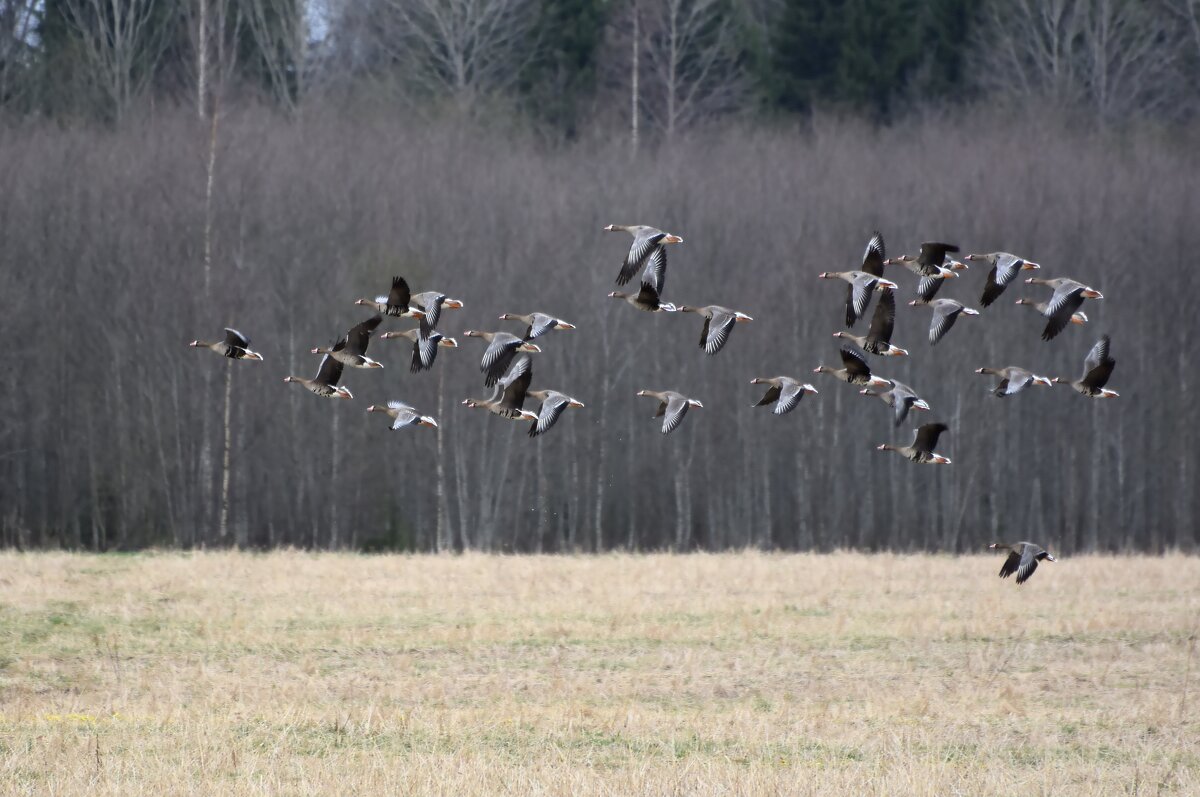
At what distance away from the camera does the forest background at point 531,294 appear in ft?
119

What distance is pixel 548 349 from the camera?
127ft

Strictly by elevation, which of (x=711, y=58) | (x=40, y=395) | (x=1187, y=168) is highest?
(x=711, y=58)

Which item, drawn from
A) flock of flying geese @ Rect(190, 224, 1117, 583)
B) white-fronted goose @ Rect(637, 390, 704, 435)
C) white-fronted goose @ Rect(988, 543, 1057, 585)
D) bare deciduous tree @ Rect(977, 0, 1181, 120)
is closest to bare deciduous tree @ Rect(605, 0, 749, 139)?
bare deciduous tree @ Rect(977, 0, 1181, 120)

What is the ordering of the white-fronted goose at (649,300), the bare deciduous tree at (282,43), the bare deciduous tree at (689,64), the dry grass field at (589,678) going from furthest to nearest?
the bare deciduous tree at (689,64) → the bare deciduous tree at (282,43) → the dry grass field at (589,678) → the white-fronted goose at (649,300)

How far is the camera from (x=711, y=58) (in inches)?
1909

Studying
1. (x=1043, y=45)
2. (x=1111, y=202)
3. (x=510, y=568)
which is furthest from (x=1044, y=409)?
(x=510, y=568)

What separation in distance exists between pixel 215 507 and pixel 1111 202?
24.3 meters

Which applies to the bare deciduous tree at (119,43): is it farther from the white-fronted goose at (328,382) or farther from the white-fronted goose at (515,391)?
the white-fronted goose at (515,391)

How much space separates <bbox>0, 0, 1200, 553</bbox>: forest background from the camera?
36.3m

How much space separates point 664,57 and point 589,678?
3580cm

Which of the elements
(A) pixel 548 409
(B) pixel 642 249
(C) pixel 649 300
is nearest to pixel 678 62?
(A) pixel 548 409

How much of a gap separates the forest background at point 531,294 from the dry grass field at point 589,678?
10.8 m

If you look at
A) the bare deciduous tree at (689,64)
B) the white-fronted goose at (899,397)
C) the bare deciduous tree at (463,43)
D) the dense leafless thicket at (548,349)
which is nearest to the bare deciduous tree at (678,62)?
the bare deciduous tree at (689,64)

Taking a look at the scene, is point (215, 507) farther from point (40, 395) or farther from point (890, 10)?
point (890, 10)
